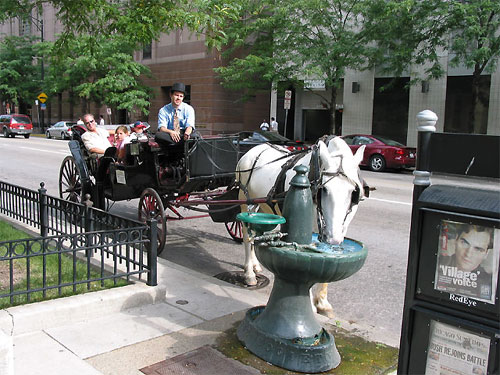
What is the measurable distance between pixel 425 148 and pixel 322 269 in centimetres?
132

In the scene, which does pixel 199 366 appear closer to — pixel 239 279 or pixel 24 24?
pixel 239 279

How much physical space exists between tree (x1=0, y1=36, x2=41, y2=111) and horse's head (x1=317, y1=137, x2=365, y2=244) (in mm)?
48905

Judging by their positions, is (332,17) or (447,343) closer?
(447,343)

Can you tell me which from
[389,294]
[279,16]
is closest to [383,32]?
[279,16]

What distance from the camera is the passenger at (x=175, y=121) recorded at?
292 inches

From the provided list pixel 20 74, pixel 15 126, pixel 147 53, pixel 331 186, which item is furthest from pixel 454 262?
pixel 20 74

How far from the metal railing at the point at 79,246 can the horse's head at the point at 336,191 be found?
195cm

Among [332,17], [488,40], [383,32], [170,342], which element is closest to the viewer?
[170,342]

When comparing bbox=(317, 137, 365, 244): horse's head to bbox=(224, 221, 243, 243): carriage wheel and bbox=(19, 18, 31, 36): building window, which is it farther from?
Answer: bbox=(19, 18, 31, 36): building window

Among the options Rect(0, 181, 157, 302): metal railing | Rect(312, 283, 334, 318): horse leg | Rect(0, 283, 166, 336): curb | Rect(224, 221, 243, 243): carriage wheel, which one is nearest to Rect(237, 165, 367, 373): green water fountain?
Rect(312, 283, 334, 318): horse leg

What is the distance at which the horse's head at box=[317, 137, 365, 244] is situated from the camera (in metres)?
4.29

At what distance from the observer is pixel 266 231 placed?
3906 millimetres

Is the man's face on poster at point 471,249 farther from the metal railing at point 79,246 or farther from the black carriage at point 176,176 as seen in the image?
the black carriage at point 176,176

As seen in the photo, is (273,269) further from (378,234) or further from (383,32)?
(383,32)
